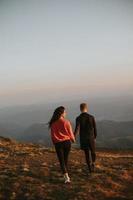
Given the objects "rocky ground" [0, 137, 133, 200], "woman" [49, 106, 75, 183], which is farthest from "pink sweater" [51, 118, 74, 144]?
"rocky ground" [0, 137, 133, 200]

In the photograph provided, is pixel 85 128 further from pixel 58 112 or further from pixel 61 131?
pixel 58 112

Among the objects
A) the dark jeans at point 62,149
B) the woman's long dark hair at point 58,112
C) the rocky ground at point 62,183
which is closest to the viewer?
the rocky ground at point 62,183

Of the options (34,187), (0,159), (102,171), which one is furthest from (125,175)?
(0,159)

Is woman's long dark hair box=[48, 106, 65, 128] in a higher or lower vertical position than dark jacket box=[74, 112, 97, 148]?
higher

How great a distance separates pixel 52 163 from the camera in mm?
17594

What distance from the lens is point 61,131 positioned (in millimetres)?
12695

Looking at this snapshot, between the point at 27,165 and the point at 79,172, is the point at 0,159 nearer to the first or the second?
the point at 27,165

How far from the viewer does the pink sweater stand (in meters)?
12.7

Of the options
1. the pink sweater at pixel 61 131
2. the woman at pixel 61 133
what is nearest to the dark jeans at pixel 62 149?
the woman at pixel 61 133

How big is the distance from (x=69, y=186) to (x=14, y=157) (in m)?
7.67

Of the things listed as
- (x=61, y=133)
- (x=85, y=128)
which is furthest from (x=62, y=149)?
(x=85, y=128)

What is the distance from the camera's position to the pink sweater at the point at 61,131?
Answer: 41.5 ft

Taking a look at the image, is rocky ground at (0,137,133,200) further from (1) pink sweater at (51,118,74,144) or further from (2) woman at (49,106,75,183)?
(1) pink sweater at (51,118,74,144)

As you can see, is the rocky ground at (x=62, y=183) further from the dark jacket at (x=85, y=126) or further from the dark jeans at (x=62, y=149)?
the dark jacket at (x=85, y=126)
